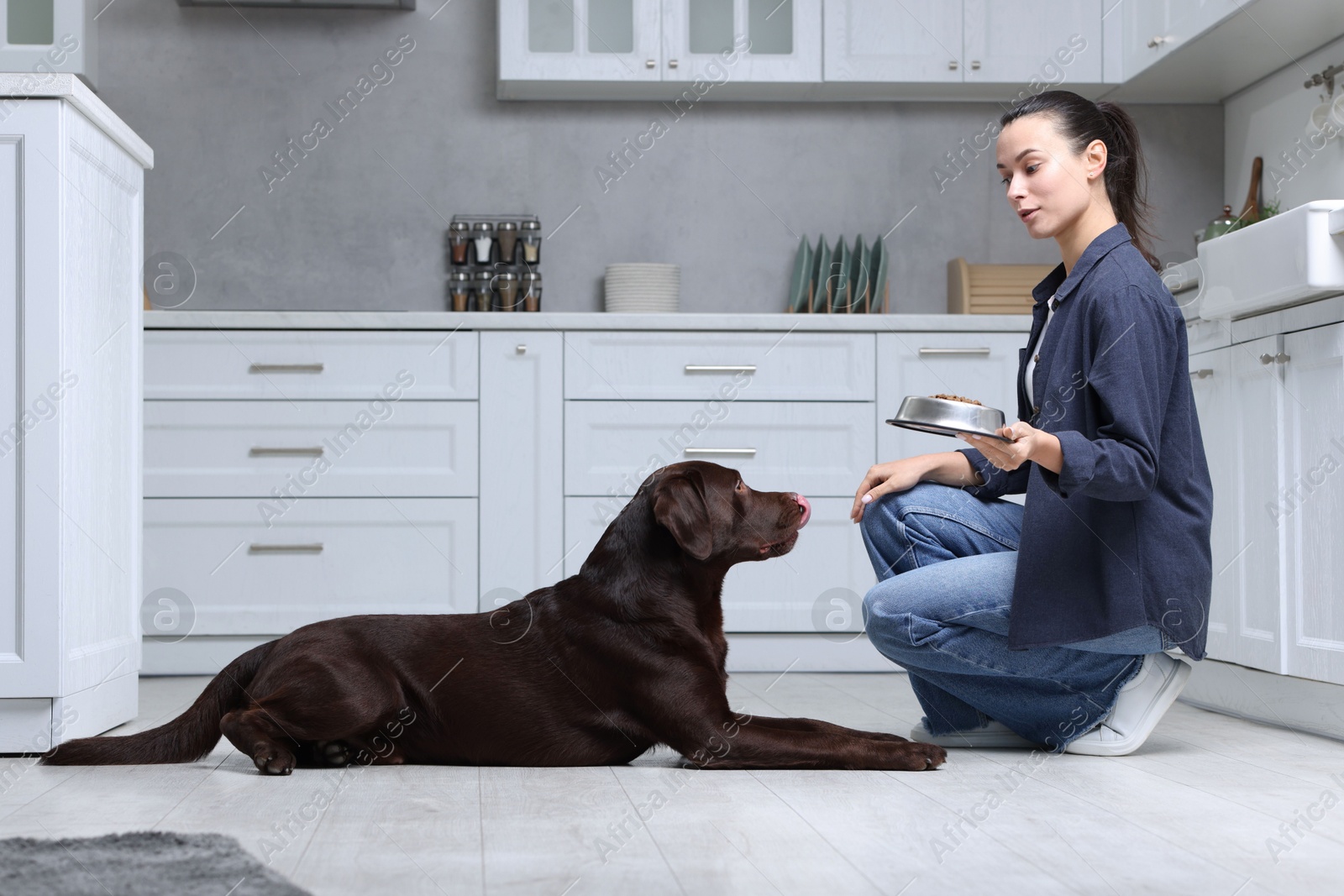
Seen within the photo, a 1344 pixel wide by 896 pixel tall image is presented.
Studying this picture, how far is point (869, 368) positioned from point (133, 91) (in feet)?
8.67

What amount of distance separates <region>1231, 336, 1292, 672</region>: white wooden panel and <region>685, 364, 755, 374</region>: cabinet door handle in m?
1.31

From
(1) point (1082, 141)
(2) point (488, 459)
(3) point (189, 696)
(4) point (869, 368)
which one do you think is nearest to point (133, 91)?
(2) point (488, 459)

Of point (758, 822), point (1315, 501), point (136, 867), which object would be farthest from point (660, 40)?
point (136, 867)

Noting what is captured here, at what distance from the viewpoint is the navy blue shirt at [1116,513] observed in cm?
188

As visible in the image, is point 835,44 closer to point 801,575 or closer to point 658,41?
point 658,41

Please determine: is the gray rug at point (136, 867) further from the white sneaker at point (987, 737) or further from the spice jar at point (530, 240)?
the spice jar at point (530, 240)

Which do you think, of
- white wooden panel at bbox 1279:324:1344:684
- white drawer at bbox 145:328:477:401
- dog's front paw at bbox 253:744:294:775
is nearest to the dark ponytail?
white wooden panel at bbox 1279:324:1344:684

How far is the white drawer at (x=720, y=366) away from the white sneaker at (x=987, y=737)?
1460 mm

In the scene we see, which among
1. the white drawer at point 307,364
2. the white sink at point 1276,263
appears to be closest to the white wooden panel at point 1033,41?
the white sink at point 1276,263

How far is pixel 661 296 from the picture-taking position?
399 centimetres

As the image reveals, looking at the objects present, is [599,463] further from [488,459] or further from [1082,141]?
[1082,141]

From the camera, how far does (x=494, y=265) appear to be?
4109 mm

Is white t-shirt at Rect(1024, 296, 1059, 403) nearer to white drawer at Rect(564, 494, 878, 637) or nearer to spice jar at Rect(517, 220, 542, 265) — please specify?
white drawer at Rect(564, 494, 878, 637)

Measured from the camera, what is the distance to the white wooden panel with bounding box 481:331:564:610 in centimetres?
346
